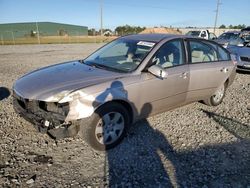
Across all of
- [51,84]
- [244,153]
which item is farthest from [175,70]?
[51,84]

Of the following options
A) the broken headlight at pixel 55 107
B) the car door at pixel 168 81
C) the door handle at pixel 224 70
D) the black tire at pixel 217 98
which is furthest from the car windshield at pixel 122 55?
the black tire at pixel 217 98

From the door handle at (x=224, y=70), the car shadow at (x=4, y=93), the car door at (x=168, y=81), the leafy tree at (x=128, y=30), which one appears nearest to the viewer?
the car door at (x=168, y=81)

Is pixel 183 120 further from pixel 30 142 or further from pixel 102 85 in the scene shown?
pixel 30 142

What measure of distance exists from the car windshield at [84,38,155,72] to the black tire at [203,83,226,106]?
2277 mm

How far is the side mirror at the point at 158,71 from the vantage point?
3854 millimetres

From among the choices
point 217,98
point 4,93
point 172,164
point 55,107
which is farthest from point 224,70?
point 4,93

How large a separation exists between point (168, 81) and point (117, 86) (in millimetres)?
1096

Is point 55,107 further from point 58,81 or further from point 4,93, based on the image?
point 4,93

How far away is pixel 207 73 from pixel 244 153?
5.99 feet

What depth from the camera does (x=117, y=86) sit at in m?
3.62

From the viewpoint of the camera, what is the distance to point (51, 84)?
3541mm

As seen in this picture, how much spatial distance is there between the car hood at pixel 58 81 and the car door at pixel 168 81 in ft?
1.73

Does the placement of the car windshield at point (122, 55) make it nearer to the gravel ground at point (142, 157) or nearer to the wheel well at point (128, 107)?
the wheel well at point (128, 107)

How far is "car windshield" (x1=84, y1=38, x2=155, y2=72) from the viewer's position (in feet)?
13.6
